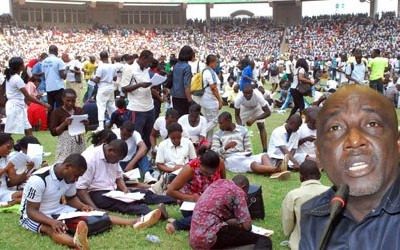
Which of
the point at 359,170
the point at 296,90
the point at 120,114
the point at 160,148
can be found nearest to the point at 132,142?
the point at 160,148

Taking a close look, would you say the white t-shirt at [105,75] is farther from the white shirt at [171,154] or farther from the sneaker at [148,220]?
the sneaker at [148,220]

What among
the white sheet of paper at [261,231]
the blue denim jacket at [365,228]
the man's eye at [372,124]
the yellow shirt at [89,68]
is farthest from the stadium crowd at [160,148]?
the yellow shirt at [89,68]

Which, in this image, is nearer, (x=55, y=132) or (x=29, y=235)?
(x=29, y=235)

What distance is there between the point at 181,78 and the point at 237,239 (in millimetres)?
3772

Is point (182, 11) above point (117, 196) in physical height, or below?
above

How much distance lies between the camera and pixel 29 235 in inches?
198

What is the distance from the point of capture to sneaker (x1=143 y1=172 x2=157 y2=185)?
22.1 feet

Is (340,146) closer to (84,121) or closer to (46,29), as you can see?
(84,121)

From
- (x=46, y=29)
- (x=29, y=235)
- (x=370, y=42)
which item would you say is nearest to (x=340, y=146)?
(x=29, y=235)

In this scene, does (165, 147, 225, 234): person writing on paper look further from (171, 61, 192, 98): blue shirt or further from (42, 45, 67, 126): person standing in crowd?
(42, 45, 67, 126): person standing in crowd

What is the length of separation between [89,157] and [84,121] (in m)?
0.63

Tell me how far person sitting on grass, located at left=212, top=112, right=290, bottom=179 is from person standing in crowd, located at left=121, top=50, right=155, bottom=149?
96 cm

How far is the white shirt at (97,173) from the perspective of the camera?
5742 mm

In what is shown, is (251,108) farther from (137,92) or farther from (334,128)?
(334,128)
